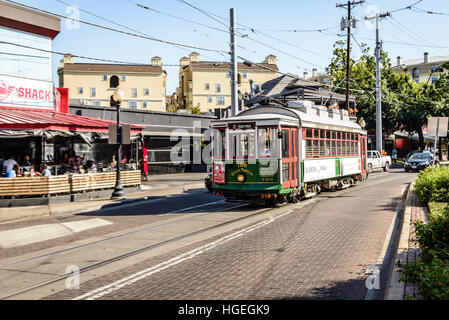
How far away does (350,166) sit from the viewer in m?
21.1

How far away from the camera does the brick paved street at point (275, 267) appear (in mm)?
6215

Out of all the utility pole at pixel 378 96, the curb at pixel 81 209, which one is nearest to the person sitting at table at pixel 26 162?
the curb at pixel 81 209

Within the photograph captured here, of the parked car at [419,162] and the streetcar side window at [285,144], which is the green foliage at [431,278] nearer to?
the streetcar side window at [285,144]

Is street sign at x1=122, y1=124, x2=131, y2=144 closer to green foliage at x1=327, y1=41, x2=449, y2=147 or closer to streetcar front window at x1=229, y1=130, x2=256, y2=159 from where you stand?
streetcar front window at x1=229, y1=130, x2=256, y2=159

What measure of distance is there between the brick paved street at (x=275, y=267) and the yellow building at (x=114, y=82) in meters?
61.2

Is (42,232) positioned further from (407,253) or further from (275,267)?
(407,253)

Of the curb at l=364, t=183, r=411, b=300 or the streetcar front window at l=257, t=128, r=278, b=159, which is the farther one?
the streetcar front window at l=257, t=128, r=278, b=159

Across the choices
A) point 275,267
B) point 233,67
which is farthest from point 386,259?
point 233,67

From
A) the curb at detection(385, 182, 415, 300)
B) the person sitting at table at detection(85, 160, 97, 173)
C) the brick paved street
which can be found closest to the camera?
the curb at detection(385, 182, 415, 300)

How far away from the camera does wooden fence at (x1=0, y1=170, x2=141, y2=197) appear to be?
1619 cm

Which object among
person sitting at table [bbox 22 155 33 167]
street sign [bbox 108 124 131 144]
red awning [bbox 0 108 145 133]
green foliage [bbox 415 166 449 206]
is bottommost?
green foliage [bbox 415 166 449 206]

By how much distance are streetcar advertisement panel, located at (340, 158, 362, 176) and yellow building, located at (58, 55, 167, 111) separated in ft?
168

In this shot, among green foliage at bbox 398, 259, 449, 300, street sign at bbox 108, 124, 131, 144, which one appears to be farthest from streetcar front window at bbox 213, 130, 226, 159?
green foliage at bbox 398, 259, 449, 300

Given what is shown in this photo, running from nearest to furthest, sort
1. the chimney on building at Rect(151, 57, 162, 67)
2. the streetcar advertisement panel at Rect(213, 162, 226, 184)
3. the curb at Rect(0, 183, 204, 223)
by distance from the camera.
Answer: the curb at Rect(0, 183, 204, 223) → the streetcar advertisement panel at Rect(213, 162, 226, 184) → the chimney on building at Rect(151, 57, 162, 67)
